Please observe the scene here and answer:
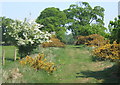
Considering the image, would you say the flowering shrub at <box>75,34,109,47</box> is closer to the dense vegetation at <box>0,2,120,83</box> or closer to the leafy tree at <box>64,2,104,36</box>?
the dense vegetation at <box>0,2,120,83</box>

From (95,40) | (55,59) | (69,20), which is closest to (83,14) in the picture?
(69,20)

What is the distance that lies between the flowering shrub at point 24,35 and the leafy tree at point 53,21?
24.1 meters

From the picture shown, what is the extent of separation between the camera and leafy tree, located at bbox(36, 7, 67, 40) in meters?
46.2

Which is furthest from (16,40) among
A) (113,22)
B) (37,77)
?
(113,22)

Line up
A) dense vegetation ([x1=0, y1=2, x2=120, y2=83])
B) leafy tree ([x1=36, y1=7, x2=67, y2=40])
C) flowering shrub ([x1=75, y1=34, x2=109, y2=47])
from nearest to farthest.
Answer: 1. dense vegetation ([x1=0, y1=2, x2=120, y2=83])
2. flowering shrub ([x1=75, y1=34, x2=109, y2=47])
3. leafy tree ([x1=36, y1=7, x2=67, y2=40])

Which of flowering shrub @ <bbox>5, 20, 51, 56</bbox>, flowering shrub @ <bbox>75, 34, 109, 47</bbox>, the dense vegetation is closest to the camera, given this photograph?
the dense vegetation

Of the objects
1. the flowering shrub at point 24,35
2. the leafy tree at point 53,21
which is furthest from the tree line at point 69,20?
the flowering shrub at point 24,35

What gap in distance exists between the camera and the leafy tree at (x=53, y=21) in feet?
152

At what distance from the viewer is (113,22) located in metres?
12.0

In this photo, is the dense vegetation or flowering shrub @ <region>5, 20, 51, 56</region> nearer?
the dense vegetation

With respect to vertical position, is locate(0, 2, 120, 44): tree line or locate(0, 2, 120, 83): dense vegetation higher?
locate(0, 2, 120, 44): tree line

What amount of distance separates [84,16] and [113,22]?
140ft

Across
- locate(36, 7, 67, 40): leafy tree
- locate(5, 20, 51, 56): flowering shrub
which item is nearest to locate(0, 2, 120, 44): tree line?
locate(36, 7, 67, 40): leafy tree

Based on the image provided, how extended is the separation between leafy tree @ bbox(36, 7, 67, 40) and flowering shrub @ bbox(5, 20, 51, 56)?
24081 millimetres
